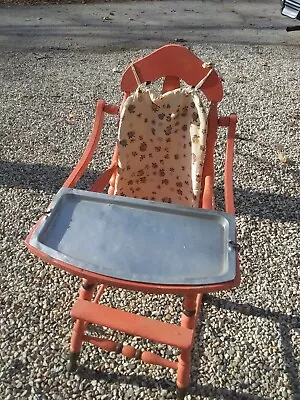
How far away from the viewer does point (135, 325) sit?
5.67 ft

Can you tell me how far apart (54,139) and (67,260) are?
90.5 inches

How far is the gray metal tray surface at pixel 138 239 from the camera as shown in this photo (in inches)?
61.6

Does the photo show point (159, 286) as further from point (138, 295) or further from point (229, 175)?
point (138, 295)

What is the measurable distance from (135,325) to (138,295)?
652mm

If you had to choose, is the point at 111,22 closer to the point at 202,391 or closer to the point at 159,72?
the point at 159,72

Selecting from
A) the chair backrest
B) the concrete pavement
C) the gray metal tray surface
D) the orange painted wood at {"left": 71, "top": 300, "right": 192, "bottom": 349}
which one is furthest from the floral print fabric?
the concrete pavement

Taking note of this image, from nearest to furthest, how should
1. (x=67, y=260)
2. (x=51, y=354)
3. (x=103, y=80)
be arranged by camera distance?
(x=67, y=260)
(x=51, y=354)
(x=103, y=80)

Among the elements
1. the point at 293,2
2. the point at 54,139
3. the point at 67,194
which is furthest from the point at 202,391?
the point at 293,2

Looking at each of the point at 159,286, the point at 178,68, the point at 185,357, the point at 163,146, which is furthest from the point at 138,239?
the point at 178,68

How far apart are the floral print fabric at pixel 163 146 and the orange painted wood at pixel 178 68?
65 mm

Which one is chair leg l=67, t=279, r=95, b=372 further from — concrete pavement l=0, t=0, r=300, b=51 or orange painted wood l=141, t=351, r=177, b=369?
concrete pavement l=0, t=0, r=300, b=51

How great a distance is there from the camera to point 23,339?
2.14m

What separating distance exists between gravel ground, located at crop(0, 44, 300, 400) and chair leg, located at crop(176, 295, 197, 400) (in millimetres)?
114

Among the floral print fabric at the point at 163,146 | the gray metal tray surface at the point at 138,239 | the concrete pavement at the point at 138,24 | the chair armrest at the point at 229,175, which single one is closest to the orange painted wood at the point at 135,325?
the gray metal tray surface at the point at 138,239
